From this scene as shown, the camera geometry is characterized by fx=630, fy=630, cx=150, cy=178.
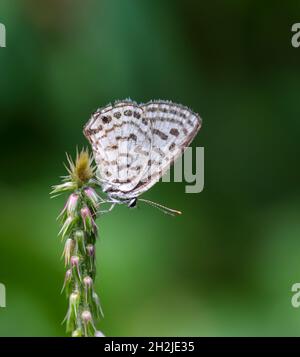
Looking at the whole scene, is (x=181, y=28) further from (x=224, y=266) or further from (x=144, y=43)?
(x=224, y=266)

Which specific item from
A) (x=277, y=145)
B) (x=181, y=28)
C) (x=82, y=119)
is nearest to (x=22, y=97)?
(x=82, y=119)

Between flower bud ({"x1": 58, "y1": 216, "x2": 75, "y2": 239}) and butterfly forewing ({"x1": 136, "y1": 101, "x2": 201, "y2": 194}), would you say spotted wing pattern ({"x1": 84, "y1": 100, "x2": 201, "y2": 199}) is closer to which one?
butterfly forewing ({"x1": 136, "y1": 101, "x2": 201, "y2": 194})

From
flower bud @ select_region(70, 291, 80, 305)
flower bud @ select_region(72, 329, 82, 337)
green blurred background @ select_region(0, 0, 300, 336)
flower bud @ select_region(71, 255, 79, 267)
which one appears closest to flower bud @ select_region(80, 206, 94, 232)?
flower bud @ select_region(71, 255, 79, 267)

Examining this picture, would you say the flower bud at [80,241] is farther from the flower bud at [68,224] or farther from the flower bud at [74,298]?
the flower bud at [74,298]

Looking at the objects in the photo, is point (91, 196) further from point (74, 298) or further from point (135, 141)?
point (135, 141)

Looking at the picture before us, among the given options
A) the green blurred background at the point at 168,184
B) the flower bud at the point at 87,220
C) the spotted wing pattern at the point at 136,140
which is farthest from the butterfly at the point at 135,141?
the flower bud at the point at 87,220

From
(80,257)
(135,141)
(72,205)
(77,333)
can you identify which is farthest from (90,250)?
(135,141)
